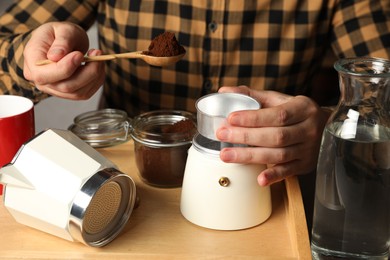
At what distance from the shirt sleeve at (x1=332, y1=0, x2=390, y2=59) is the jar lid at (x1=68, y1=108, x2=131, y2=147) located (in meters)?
0.54

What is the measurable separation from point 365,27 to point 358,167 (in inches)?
24.4

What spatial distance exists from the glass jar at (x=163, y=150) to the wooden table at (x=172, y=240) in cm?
5

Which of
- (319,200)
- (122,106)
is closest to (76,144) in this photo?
(319,200)

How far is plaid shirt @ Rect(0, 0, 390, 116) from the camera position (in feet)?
4.24

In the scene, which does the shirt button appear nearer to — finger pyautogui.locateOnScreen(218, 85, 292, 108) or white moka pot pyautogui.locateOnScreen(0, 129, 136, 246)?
finger pyautogui.locateOnScreen(218, 85, 292, 108)

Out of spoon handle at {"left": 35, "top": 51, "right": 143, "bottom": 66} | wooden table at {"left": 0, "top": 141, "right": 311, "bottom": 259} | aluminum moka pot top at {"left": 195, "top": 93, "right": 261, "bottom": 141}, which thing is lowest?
wooden table at {"left": 0, "top": 141, "right": 311, "bottom": 259}

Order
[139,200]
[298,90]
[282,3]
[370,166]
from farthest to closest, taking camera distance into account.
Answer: [298,90] < [282,3] < [139,200] < [370,166]

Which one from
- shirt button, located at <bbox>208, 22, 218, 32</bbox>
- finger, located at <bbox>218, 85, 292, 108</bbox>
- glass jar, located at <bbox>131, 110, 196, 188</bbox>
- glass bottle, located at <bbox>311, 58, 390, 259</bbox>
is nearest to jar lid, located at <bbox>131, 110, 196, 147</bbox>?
glass jar, located at <bbox>131, 110, 196, 188</bbox>

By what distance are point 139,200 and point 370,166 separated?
340mm

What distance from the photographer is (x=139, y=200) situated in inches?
35.2

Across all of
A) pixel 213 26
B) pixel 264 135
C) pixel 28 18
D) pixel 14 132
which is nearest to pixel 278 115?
pixel 264 135

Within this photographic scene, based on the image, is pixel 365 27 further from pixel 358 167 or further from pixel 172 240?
pixel 172 240

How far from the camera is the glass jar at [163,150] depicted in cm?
91

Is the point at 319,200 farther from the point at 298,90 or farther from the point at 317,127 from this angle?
the point at 298,90
